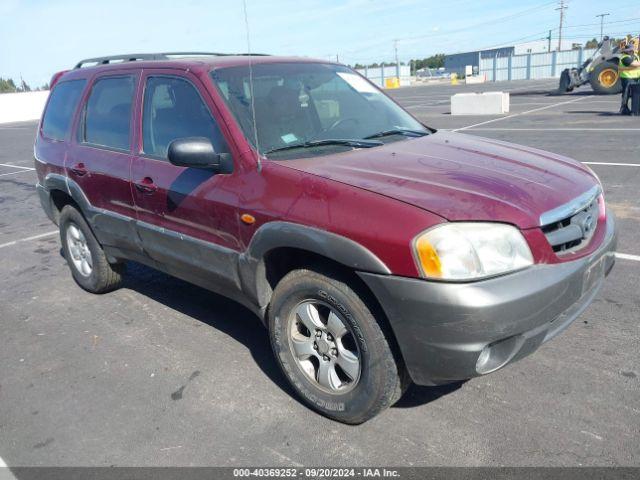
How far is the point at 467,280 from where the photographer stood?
2387 millimetres

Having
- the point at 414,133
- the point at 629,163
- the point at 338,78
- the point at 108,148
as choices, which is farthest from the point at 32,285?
the point at 629,163

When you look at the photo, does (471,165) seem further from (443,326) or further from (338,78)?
(338,78)

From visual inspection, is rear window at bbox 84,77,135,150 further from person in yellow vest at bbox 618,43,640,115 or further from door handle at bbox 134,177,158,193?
person in yellow vest at bbox 618,43,640,115

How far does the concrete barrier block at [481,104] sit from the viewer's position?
18609 millimetres

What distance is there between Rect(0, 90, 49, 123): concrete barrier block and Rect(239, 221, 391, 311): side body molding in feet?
137

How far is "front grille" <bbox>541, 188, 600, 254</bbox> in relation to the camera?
262 centimetres

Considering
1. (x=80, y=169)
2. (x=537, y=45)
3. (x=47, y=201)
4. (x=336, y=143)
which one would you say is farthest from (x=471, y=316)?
(x=537, y=45)

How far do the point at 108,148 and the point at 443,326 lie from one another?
3.00 m

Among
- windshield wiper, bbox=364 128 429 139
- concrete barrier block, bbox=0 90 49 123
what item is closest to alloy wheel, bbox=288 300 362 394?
windshield wiper, bbox=364 128 429 139

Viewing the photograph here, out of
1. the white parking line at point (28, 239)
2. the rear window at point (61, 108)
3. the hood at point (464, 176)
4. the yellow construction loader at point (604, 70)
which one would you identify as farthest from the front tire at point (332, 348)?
the yellow construction loader at point (604, 70)

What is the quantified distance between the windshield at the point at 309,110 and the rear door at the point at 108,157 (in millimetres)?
987

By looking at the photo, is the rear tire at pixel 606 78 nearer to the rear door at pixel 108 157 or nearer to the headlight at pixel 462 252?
the rear door at pixel 108 157

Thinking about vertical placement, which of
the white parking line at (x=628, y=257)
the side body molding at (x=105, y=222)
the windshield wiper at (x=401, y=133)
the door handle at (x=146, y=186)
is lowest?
the white parking line at (x=628, y=257)

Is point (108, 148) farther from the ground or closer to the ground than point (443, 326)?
farther from the ground
